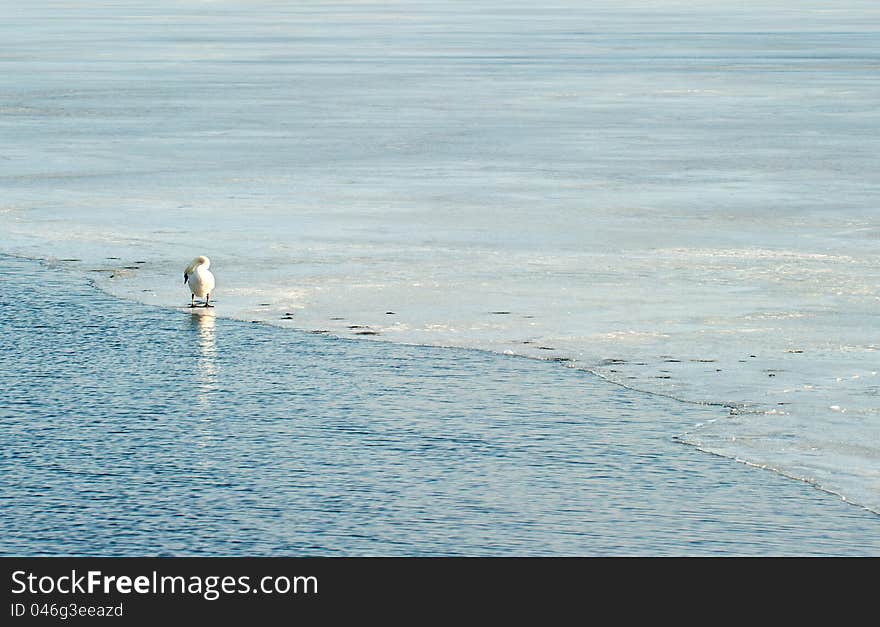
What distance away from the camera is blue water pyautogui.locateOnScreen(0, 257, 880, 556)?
24.4ft

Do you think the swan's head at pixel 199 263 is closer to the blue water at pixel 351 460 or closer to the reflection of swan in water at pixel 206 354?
the reflection of swan in water at pixel 206 354

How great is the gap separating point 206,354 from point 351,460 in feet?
7.76

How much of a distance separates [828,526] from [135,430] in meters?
3.28

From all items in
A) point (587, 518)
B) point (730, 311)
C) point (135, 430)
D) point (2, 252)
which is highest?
point (2, 252)

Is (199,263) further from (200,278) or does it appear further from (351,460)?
(351,460)

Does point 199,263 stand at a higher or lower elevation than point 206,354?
higher

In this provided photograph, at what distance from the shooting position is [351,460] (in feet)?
27.9

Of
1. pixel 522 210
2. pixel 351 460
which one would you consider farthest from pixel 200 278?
pixel 522 210

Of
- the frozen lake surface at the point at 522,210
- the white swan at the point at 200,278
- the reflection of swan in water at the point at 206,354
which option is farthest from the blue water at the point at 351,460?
the white swan at the point at 200,278

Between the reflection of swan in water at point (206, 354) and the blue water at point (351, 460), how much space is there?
0.08ft

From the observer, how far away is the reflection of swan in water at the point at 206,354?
985 cm

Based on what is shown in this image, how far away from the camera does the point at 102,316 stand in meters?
11.6
